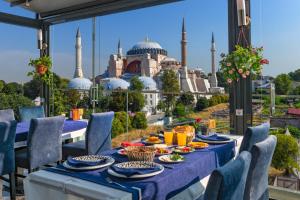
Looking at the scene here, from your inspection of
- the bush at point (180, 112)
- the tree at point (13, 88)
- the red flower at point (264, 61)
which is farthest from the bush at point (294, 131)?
the tree at point (13, 88)

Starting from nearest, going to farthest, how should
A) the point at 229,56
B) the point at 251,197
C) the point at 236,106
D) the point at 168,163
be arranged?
the point at 251,197
the point at 168,163
the point at 229,56
the point at 236,106

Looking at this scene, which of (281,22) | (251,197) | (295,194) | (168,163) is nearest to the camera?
(251,197)

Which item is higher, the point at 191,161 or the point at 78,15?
the point at 78,15

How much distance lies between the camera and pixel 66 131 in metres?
3.24

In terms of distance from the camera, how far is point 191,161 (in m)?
1.54

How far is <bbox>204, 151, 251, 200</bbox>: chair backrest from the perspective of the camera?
0.92 m

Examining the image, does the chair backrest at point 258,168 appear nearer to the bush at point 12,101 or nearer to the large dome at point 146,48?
the bush at point 12,101

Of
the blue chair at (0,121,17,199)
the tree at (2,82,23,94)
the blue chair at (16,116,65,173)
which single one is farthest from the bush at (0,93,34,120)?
the blue chair at (0,121,17,199)

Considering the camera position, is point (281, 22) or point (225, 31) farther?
point (281, 22)

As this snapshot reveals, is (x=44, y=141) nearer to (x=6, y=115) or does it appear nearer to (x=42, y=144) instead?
(x=42, y=144)

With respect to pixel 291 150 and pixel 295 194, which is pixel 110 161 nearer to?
pixel 295 194

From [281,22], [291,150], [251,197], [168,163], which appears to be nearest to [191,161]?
[168,163]

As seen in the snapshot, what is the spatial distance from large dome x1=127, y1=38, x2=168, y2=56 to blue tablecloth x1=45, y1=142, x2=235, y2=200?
46436mm

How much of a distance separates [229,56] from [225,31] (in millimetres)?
538
